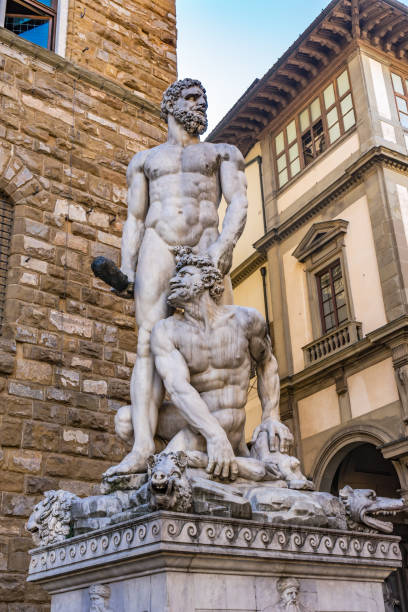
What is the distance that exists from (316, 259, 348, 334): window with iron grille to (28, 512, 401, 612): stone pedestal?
13.5m

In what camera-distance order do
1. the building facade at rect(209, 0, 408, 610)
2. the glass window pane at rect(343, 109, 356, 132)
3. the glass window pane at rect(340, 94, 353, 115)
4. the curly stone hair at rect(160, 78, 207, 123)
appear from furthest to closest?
the glass window pane at rect(340, 94, 353, 115) < the glass window pane at rect(343, 109, 356, 132) < the building facade at rect(209, 0, 408, 610) < the curly stone hair at rect(160, 78, 207, 123)

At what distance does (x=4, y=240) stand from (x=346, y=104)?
13.3 meters

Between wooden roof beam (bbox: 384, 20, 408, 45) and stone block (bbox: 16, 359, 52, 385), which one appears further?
wooden roof beam (bbox: 384, 20, 408, 45)

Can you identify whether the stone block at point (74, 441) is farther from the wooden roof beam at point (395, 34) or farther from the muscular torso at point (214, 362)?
the wooden roof beam at point (395, 34)

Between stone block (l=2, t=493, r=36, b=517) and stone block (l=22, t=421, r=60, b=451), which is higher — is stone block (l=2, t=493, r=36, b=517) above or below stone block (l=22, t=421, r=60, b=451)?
below

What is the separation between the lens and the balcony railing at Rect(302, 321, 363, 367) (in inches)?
642

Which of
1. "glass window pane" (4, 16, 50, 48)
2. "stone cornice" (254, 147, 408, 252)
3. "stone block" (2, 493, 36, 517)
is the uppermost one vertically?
"stone cornice" (254, 147, 408, 252)

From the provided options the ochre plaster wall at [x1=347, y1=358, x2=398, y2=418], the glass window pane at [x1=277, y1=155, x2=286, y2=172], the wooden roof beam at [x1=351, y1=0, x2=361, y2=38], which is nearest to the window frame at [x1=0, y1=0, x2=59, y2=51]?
the ochre plaster wall at [x1=347, y1=358, x2=398, y2=418]

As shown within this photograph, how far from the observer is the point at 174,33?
10.3m

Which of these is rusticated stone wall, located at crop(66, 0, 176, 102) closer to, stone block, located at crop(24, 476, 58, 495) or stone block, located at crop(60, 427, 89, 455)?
stone block, located at crop(60, 427, 89, 455)

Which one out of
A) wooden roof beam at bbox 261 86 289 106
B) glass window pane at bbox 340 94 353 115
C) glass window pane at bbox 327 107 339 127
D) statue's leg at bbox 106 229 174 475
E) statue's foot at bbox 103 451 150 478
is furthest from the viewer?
wooden roof beam at bbox 261 86 289 106

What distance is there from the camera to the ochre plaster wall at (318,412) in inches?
654

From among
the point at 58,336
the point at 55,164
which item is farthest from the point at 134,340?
the point at 55,164

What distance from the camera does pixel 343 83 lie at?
18953mm
